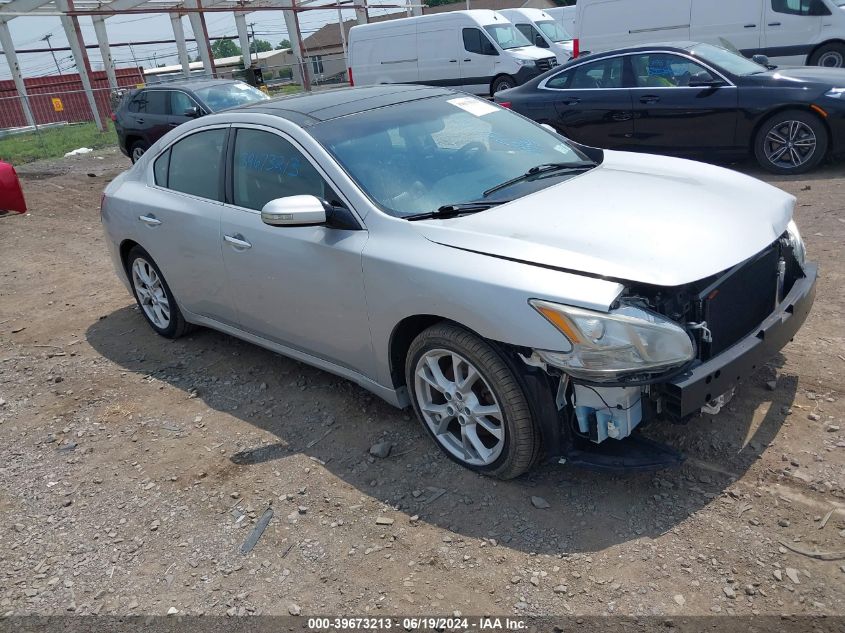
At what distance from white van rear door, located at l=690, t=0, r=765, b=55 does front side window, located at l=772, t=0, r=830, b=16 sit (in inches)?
11.8

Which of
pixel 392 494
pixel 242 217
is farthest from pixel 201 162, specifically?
pixel 392 494

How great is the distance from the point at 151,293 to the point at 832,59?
41.5 ft

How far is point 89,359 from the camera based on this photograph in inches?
214

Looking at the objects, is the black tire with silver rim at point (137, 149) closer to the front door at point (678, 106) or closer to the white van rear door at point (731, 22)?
the front door at point (678, 106)

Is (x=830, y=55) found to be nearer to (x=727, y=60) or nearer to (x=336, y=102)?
(x=727, y=60)

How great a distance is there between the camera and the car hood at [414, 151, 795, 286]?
2.93 m

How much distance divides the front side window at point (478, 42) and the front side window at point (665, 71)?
30.7ft

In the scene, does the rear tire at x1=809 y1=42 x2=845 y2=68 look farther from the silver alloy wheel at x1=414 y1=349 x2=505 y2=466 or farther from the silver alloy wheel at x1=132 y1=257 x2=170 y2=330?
the silver alloy wheel at x1=414 y1=349 x2=505 y2=466

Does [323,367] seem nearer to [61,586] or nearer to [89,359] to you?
[61,586]

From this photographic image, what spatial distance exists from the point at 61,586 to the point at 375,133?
8.73 ft

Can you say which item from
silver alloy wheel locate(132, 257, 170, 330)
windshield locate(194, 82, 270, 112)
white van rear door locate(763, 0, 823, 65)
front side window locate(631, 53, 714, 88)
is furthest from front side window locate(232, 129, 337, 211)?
white van rear door locate(763, 0, 823, 65)

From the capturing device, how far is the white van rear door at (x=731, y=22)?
41.9 feet

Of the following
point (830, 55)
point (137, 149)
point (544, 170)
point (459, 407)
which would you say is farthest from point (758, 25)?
point (459, 407)

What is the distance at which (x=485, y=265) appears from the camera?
10.1ft
